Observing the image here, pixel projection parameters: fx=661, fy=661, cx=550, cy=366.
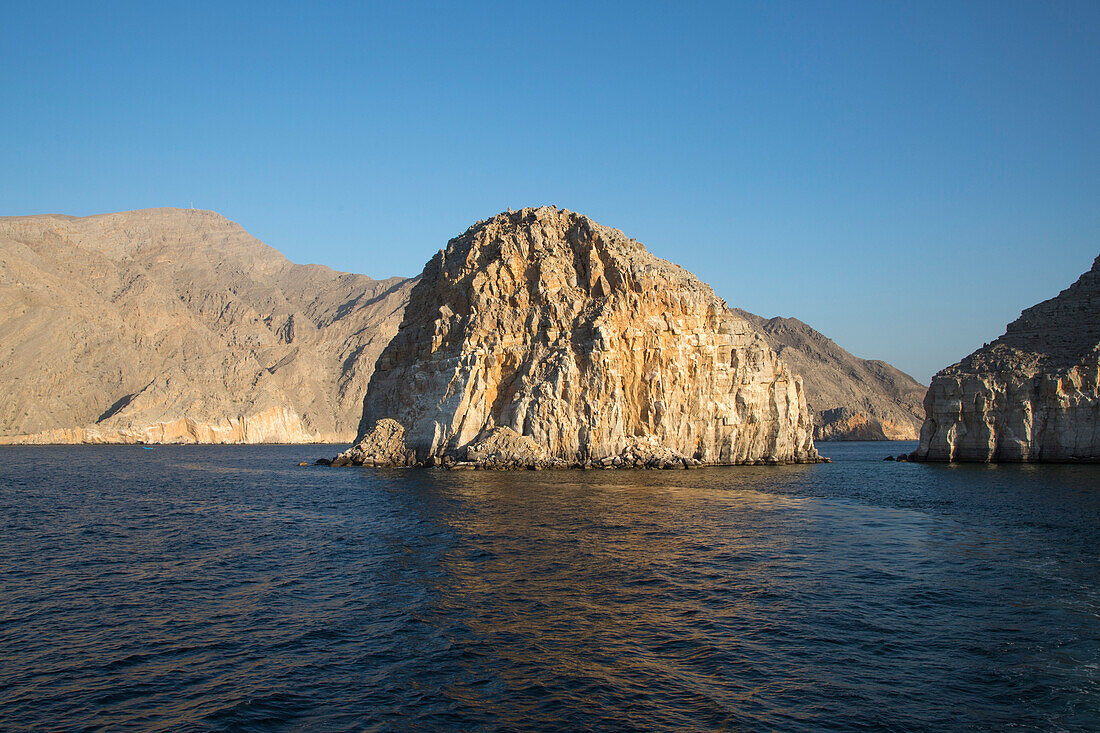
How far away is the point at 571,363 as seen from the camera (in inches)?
2148

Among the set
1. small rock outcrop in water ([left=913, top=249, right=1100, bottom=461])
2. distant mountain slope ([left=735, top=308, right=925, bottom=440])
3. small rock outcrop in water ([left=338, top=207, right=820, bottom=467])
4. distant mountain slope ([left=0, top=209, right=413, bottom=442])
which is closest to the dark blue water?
small rock outcrop in water ([left=338, top=207, right=820, bottom=467])

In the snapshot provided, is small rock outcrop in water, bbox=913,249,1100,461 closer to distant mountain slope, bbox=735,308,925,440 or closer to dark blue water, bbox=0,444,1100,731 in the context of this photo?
dark blue water, bbox=0,444,1100,731

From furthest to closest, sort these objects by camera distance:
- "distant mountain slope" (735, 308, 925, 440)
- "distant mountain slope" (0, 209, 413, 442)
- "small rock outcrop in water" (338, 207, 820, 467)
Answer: "distant mountain slope" (735, 308, 925, 440), "distant mountain slope" (0, 209, 413, 442), "small rock outcrop in water" (338, 207, 820, 467)

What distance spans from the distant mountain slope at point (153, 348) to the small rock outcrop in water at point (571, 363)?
7420cm

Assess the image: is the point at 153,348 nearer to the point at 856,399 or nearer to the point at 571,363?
the point at 571,363

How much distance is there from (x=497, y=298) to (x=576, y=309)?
7075mm

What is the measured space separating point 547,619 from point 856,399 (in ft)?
594

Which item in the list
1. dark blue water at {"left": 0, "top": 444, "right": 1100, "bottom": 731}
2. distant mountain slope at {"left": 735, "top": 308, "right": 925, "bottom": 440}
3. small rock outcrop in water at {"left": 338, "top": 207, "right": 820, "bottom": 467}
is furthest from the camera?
distant mountain slope at {"left": 735, "top": 308, "right": 925, "bottom": 440}

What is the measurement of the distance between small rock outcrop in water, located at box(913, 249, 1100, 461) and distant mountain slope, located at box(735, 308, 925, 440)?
3679 inches

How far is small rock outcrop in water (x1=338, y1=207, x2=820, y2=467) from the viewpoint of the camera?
179 ft

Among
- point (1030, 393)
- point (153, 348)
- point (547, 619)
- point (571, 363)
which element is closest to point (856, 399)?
point (1030, 393)

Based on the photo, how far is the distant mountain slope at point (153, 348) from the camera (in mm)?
112438

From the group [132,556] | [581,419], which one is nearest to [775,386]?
[581,419]

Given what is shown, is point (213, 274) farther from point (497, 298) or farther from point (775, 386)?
point (775, 386)
